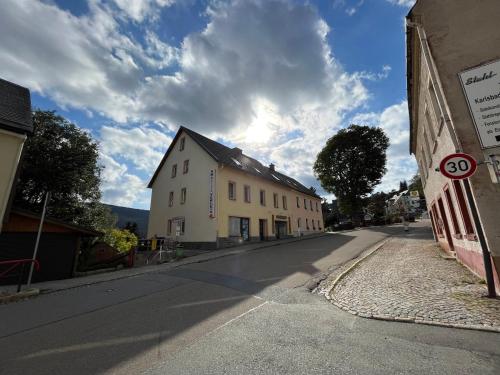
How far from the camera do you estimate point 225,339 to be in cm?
375

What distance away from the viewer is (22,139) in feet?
34.1

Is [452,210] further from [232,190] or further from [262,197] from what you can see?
[262,197]

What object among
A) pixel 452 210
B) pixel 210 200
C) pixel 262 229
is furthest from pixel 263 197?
pixel 452 210

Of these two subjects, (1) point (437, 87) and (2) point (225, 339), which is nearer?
(2) point (225, 339)

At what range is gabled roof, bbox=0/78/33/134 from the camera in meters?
10.2

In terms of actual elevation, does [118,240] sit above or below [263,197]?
below

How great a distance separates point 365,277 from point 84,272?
37.4ft

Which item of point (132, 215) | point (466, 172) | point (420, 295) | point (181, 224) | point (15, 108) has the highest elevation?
point (132, 215)

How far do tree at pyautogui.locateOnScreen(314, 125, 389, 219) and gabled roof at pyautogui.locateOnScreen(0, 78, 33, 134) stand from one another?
36787 mm

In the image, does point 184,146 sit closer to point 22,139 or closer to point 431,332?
point 22,139

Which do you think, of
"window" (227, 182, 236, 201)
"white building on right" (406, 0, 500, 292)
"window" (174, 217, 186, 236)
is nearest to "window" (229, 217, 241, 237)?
"window" (227, 182, 236, 201)

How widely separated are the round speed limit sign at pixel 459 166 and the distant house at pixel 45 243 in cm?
1268

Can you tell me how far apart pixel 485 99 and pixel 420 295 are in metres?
4.52

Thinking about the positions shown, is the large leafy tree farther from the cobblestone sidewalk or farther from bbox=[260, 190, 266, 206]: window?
the cobblestone sidewalk
